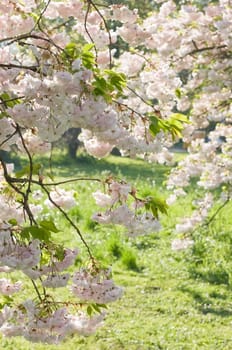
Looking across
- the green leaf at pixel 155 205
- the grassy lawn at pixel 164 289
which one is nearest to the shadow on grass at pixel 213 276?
the grassy lawn at pixel 164 289

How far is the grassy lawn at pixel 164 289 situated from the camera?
6.88 metres

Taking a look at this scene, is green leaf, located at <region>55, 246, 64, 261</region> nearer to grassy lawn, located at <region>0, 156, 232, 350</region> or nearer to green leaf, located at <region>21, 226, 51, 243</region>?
green leaf, located at <region>21, 226, 51, 243</region>

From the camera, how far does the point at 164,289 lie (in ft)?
28.4

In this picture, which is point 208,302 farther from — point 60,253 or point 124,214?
point 60,253

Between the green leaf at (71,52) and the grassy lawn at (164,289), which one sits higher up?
the green leaf at (71,52)

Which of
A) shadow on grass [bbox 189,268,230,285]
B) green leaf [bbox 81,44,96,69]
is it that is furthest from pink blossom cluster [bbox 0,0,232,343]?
shadow on grass [bbox 189,268,230,285]

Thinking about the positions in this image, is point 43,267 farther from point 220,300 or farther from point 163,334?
point 220,300

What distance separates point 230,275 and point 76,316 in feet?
16.2

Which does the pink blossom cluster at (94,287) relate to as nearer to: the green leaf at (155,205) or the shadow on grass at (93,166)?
the green leaf at (155,205)

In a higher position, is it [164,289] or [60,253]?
[60,253]

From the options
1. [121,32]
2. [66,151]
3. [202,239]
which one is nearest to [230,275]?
[202,239]

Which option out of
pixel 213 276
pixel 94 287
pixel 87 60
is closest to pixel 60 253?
pixel 94 287

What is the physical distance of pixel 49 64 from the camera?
346cm

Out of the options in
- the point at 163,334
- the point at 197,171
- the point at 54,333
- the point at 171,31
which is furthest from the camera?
the point at 197,171
